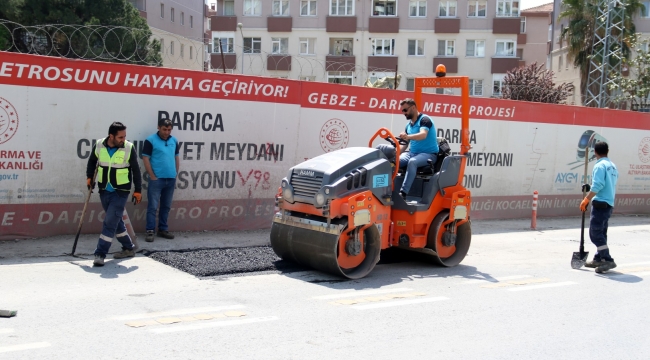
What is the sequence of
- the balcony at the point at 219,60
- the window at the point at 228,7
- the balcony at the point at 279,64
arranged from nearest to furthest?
the balcony at the point at 279,64
the balcony at the point at 219,60
the window at the point at 228,7

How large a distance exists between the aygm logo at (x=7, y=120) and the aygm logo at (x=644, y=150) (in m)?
16.4

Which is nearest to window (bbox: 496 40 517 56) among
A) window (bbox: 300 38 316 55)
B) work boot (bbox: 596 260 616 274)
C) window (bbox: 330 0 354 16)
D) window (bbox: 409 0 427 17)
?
window (bbox: 409 0 427 17)

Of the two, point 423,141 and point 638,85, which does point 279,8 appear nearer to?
point 638,85

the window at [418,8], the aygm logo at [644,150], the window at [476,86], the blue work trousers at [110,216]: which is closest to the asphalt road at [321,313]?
the blue work trousers at [110,216]

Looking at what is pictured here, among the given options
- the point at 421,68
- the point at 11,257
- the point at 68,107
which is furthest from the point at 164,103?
the point at 421,68

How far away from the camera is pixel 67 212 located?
9.96 m

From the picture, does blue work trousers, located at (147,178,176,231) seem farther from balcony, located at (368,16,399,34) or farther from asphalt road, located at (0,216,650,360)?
balcony, located at (368,16,399,34)

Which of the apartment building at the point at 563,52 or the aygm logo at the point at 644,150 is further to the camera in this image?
the apartment building at the point at 563,52

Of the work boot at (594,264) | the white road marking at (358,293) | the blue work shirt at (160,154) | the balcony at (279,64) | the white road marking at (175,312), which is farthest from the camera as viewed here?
the balcony at (279,64)

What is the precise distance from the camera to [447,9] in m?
48.1

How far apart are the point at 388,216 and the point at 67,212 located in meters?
4.97

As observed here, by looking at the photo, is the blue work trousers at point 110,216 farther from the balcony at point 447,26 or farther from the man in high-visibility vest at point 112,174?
the balcony at point 447,26

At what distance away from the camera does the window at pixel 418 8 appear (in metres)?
48.0

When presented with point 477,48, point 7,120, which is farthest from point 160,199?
point 477,48
